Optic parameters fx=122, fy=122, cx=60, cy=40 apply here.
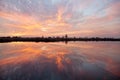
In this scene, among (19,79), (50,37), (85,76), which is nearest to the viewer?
(19,79)

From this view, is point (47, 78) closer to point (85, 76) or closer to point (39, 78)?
point (39, 78)

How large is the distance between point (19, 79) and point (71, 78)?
296 centimetres

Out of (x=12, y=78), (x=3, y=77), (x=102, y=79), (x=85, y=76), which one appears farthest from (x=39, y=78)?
(x=102, y=79)

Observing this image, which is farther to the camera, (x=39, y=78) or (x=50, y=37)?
(x=50, y=37)

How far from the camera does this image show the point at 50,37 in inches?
3979

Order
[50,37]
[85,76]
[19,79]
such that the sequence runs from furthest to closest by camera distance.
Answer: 1. [50,37]
2. [85,76]
3. [19,79]

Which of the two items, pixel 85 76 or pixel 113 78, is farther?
pixel 85 76

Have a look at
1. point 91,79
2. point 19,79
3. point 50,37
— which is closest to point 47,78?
point 19,79

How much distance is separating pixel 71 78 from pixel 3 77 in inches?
156

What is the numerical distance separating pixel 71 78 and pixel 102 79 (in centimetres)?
178

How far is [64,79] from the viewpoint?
692 centimetres

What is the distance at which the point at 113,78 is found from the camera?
23.0 ft

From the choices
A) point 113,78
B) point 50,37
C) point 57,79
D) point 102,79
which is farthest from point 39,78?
point 50,37

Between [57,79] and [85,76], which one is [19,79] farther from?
[85,76]
